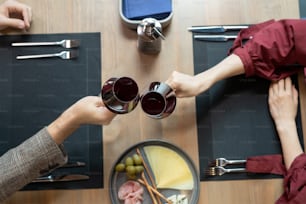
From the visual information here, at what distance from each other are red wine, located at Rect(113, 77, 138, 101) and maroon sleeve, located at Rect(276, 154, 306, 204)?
44cm

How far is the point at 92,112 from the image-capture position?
1.02 m

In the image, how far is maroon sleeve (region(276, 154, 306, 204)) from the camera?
3.46 feet

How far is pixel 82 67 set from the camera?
3.86ft

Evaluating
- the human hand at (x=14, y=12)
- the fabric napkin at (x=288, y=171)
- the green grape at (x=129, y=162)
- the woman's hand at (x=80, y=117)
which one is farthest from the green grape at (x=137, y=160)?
the human hand at (x=14, y=12)

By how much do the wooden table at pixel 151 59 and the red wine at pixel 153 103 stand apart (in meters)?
0.15

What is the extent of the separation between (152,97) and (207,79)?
20 centimetres

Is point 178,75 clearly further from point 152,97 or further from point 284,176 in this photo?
point 284,176

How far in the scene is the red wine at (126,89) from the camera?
0.96 metres

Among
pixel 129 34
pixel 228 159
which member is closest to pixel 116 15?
pixel 129 34

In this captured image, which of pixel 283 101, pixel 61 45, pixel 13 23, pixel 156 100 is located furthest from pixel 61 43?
pixel 283 101

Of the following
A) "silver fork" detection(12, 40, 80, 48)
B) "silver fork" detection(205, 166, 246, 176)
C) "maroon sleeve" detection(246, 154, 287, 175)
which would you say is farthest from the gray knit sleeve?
"maroon sleeve" detection(246, 154, 287, 175)

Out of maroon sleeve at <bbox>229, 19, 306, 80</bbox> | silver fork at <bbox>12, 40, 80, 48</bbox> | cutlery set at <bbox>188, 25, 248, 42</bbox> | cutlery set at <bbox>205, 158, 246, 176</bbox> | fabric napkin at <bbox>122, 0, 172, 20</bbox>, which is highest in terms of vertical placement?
fabric napkin at <bbox>122, 0, 172, 20</bbox>

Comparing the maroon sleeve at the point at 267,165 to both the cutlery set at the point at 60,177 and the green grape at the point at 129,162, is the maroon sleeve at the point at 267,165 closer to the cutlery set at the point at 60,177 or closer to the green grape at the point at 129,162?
the green grape at the point at 129,162

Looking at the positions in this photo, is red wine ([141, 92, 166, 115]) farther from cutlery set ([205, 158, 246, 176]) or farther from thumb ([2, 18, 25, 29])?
thumb ([2, 18, 25, 29])
